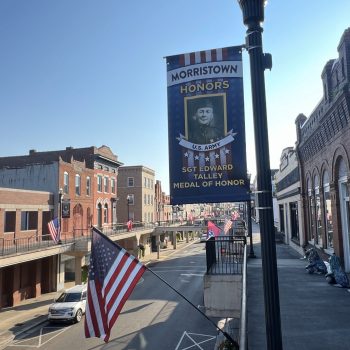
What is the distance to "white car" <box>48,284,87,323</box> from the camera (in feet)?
71.6

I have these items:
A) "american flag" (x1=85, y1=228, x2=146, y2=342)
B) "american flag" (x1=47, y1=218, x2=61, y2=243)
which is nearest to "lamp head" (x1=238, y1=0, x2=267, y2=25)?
"american flag" (x1=85, y1=228, x2=146, y2=342)

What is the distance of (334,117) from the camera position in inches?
626

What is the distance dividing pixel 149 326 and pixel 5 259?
9727 millimetres

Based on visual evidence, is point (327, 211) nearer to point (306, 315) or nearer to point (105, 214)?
point (306, 315)

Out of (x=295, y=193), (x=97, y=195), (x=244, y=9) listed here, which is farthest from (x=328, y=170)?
(x=97, y=195)

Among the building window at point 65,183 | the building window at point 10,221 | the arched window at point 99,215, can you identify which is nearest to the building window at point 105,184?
the arched window at point 99,215

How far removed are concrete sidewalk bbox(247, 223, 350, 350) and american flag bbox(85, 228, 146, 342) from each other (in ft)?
9.35

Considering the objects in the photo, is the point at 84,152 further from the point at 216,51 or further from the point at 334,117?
the point at 216,51

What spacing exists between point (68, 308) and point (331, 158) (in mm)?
17099

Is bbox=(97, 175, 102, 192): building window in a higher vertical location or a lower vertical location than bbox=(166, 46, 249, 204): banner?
higher

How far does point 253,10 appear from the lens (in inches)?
168

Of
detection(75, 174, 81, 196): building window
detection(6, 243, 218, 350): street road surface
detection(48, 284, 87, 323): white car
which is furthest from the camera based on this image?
detection(75, 174, 81, 196): building window

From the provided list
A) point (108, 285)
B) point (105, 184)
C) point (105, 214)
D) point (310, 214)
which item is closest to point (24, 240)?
point (105, 214)

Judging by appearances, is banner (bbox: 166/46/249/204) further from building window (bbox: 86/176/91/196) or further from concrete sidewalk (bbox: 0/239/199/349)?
Result: building window (bbox: 86/176/91/196)
